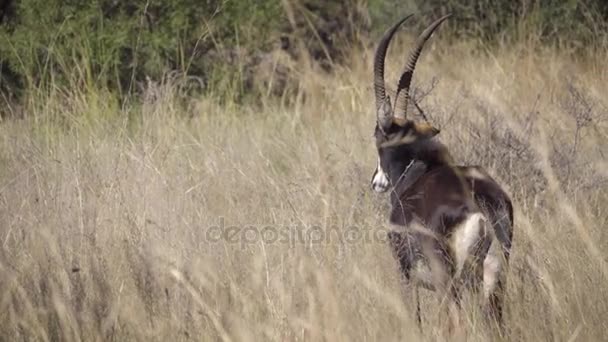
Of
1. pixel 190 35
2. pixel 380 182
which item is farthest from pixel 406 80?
pixel 190 35

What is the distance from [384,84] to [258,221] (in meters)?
0.96

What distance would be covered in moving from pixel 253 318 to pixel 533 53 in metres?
5.64

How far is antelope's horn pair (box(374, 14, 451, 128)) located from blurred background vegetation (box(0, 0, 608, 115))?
2017 millimetres

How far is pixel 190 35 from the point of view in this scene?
848 cm

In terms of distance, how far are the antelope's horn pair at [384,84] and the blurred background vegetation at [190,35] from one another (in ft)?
6.62

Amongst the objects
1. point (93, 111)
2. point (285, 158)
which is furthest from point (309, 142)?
point (93, 111)

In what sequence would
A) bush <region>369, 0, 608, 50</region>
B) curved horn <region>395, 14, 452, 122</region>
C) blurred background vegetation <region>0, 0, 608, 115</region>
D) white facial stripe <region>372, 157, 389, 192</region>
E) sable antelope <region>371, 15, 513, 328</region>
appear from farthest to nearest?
bush <region>369, 0, 608, 50</region>, blurred background vegetation <region>0, 0, 608, 115</region>, curved horn <region>395, 14, 452, 122</region>, white facial stripe <region>372, 157, 389, 192</region>, sable antelope <region>371, 15, 513, 328</region>

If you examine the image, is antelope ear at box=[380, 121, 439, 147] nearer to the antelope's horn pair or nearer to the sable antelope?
the antelope's horn pair

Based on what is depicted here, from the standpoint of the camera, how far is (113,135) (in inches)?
252

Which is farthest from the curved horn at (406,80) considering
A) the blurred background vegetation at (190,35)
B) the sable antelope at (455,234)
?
the blurred background vegetation at (190,35)

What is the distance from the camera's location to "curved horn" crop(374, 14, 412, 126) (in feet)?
16.4

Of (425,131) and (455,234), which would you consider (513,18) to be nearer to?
(425,131)

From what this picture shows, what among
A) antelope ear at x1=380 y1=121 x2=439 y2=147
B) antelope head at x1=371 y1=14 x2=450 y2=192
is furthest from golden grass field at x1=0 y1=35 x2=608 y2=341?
antelope ear at x1=380 y1=121 x2=439 y2=147

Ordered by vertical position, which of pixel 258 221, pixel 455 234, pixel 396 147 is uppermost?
pixel 455 234
